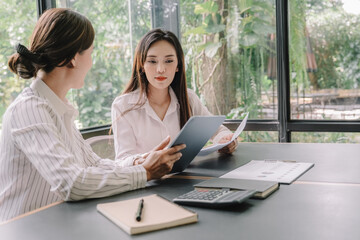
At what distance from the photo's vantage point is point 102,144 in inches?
100

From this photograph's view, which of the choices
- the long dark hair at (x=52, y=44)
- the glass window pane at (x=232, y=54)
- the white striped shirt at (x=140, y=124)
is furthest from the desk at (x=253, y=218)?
the glass window pane at (x=232, y=54)

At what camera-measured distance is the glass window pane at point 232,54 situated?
359cm

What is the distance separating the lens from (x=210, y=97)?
381cm

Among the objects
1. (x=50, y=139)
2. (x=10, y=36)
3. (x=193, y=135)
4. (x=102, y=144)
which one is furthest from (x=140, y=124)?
(x=10, y=36)

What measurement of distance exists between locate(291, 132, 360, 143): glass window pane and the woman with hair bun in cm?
225

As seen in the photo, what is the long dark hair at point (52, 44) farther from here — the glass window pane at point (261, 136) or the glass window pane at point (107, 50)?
the glass window pane at point (261, 136)

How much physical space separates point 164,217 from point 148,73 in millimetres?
1444

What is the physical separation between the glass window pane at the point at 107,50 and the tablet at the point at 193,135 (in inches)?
72.1

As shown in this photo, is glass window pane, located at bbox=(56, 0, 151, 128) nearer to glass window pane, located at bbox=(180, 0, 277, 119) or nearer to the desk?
glass window pane, located at bbox=(180, 0, 277, 119)

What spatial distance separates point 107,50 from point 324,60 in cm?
184

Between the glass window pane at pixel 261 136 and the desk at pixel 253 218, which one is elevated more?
the desk at pixel 253 218

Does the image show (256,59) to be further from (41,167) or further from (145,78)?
(41,167)

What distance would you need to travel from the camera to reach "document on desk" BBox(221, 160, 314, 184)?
4.91 ft

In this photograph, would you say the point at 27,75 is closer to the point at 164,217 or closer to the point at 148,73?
the point at 164,217
